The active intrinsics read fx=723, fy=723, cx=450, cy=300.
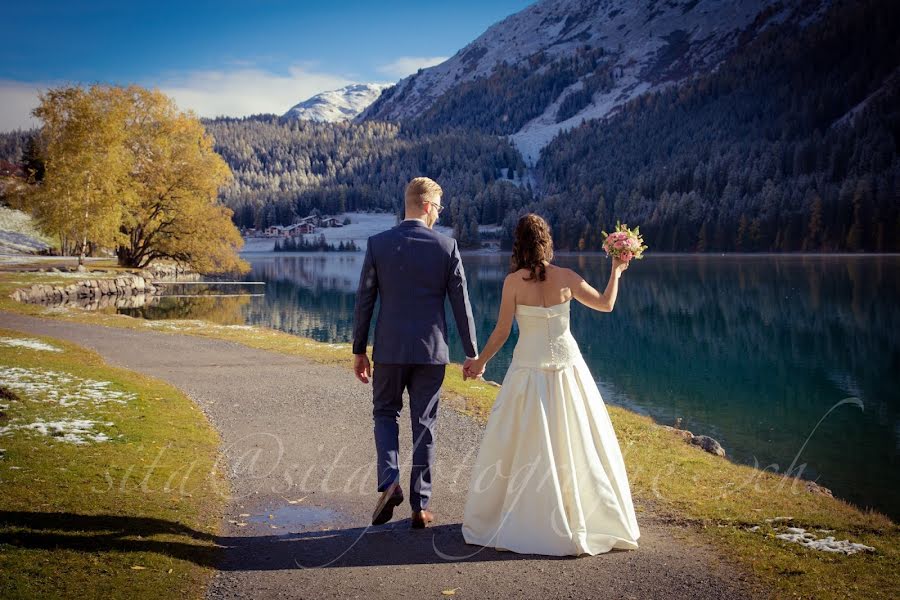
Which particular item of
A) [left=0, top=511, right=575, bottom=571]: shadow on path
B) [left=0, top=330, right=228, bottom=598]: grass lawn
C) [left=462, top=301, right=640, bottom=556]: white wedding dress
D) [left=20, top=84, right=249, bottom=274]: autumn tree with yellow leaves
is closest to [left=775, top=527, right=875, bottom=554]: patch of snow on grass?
[left=462, top=301, right=640, bottom=556]: white wedding dress

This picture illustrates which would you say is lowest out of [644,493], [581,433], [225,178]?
[644,493]

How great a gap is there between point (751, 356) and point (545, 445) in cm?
2692

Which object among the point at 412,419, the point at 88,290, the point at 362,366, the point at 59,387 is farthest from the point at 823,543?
the point at 88,290

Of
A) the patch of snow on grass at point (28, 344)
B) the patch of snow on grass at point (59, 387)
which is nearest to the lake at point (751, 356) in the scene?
the patch of snow on grass at point (59, 387)

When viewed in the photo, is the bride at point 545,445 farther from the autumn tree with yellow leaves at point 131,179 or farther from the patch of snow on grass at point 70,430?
the autumn tree with yellow leaves at point 131,179

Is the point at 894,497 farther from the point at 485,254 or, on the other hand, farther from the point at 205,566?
the point at 485,254

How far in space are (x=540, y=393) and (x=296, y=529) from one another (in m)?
2.68

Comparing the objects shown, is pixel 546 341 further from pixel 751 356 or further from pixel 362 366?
pixel 751 356

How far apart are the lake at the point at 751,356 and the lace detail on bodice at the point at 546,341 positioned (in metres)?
8.95

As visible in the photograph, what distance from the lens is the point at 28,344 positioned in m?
18.1

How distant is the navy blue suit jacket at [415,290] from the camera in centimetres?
668

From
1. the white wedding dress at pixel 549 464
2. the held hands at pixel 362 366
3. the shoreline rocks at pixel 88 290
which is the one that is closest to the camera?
the white wedding dress at pixel 549 464

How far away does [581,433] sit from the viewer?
21.3 feet

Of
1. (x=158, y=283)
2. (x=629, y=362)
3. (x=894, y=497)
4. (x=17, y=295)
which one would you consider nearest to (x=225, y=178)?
(x=158, y=283)
